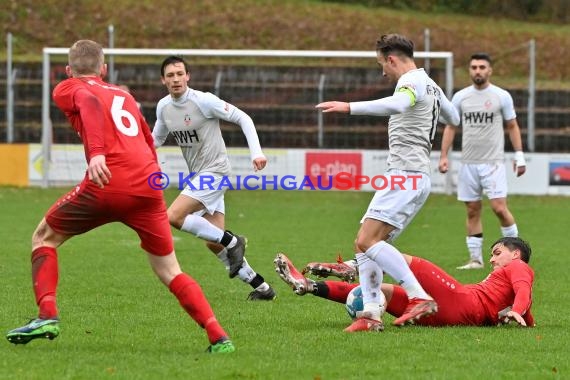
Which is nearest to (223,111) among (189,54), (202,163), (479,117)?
(202,163)

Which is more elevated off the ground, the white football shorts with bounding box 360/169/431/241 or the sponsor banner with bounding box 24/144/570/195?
the white football shorts with bounding box 360/169/431/241

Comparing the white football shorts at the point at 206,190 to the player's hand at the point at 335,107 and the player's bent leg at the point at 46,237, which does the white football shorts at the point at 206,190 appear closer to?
the player's hand at the point at 335,107

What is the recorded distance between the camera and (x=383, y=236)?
28.2ft

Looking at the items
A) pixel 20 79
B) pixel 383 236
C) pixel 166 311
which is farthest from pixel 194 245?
pixel 20 79

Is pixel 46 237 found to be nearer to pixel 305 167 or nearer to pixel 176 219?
pixel 176 219

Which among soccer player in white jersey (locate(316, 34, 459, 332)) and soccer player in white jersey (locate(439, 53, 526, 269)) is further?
soccer player in white jersey (locate(439, 53, 526, 269))

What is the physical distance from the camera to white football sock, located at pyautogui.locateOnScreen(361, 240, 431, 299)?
8.33 metres

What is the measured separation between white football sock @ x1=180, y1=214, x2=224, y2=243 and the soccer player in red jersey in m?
3.19

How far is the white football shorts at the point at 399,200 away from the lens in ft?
27.9

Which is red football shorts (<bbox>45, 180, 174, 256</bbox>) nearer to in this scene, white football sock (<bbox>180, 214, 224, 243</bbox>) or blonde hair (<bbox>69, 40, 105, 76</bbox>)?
blonde hair (<bbox>69, 40, 105, 76</bbox>)

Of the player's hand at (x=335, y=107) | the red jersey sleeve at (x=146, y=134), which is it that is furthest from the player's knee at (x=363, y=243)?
the red jersey sleeve at (x=146, y=134)

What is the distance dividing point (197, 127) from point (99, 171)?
4.25m

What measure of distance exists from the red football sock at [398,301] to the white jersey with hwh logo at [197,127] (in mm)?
2832

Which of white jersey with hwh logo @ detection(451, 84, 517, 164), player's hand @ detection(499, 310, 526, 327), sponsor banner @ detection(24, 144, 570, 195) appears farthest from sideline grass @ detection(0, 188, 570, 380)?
sponsor banner @ detection(24, 144, 570, 195)
